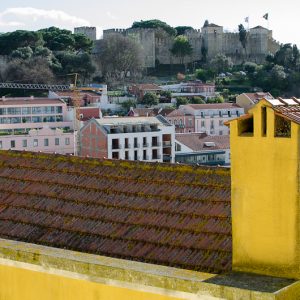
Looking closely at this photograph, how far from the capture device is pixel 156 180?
19.3ft

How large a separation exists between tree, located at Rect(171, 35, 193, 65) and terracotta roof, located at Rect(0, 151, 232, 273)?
2497 inches

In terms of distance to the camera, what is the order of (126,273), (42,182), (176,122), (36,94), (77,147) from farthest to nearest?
(36,94) < (176,122) < (77,147) < (42,182) < (126,273)

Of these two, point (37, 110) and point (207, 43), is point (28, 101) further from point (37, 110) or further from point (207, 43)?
point (207, 43)

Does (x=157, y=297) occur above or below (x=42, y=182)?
below

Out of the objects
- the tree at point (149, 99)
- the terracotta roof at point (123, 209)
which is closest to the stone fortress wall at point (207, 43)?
the tree at point (149, 99)

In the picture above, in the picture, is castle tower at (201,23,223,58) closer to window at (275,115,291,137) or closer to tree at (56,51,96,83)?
tree at (56,51,96,83)

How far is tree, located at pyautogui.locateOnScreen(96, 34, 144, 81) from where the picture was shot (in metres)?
62.5

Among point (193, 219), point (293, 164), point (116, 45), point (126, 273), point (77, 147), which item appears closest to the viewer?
point (293, 164)

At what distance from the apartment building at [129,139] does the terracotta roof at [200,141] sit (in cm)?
113

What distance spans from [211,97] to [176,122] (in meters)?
9.53

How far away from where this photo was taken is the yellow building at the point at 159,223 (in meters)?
4.30

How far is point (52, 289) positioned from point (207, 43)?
221 ft

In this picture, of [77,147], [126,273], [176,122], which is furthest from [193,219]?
[176,122]

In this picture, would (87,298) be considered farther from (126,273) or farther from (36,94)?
(36,94)
